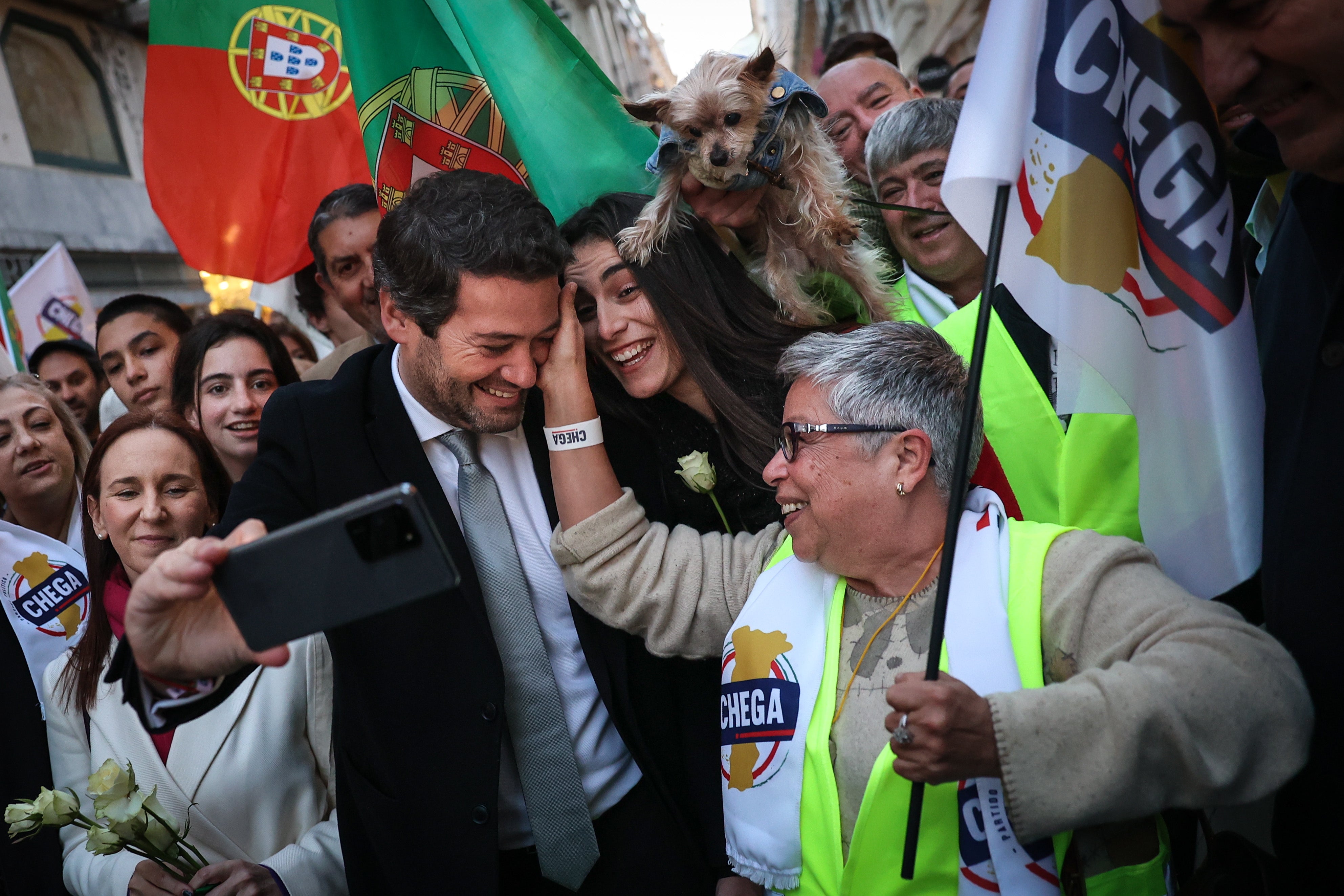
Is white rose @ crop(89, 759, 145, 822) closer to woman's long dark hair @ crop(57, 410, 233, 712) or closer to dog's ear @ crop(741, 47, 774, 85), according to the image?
woman's long dark hair @ crop(57, 410, 233, 712)

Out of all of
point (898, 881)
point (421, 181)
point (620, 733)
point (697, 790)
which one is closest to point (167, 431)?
point (421, 181)

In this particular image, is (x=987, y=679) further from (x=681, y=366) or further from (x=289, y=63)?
(x=289, y=63)

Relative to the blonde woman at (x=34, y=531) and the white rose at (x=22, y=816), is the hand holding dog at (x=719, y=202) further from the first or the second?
the blonde woman at (x=34, y=531)

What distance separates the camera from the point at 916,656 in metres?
2.13

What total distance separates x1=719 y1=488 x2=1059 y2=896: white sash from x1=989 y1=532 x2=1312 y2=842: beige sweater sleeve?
198 millimetres

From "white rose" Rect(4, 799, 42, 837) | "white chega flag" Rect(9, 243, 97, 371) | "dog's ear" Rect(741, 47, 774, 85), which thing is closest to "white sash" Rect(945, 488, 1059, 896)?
"dog's ear" Rect(741, 47, 774, 85)

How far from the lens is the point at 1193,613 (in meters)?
1.82

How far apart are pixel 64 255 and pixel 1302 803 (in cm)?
816

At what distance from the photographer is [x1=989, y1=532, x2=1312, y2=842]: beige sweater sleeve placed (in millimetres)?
1704

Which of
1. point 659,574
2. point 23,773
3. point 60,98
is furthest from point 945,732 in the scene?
point 60,98

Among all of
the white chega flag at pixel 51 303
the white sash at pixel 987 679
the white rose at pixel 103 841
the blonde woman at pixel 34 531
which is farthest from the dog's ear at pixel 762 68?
the white chega flag at pixel 51 303

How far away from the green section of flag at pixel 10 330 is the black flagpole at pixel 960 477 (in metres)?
6.49

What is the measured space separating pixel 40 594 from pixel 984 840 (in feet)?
11.3

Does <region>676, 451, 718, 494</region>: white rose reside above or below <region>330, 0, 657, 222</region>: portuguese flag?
below
